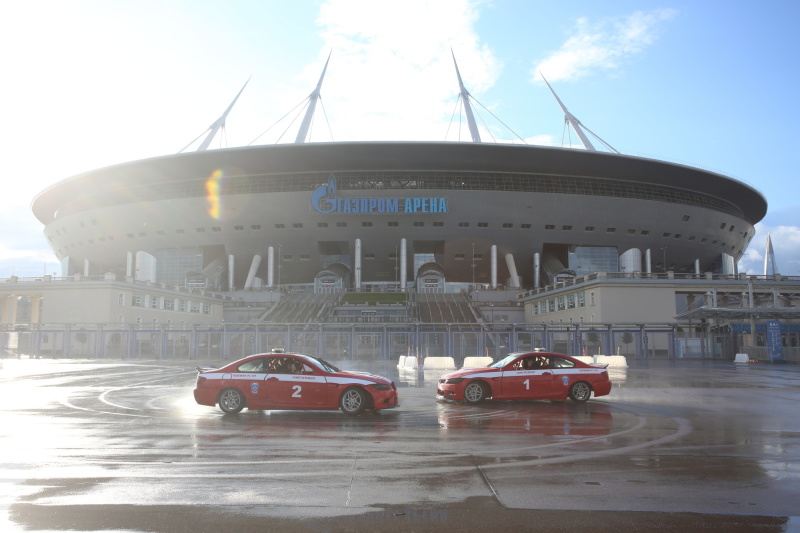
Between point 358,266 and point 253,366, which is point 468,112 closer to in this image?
point 358,266

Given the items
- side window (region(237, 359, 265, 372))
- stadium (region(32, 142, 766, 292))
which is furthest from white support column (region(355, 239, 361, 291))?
side window (region(237, 359, 265, 372))

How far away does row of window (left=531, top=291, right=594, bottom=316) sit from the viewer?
5910 cm

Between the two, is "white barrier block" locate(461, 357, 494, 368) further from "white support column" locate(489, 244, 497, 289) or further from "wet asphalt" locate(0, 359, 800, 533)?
"white support column" locate(489, 244, 497, 289)

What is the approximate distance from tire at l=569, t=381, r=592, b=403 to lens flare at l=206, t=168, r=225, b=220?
73535 millimetres

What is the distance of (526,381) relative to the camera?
645 inches

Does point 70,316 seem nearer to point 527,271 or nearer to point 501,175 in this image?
point 501,175

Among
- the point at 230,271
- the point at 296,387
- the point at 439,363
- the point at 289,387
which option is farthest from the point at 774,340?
the point at 230,271

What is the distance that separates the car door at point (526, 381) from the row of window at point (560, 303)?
4130 centimetres

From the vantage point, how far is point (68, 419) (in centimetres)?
1318

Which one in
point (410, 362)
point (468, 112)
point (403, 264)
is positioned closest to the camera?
point (410, 362)

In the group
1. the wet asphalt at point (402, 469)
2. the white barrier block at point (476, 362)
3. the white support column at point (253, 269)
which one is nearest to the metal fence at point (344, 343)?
the white barrier block at point (476, 362)

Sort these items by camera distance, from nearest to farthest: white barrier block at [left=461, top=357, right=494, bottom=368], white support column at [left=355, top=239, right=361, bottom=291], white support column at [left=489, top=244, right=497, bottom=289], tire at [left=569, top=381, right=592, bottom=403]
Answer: tire at [left=569, top=381, right=592, bottom=403] → white barrier block at [left=461, top=357, right=494, bottom=368] → white support column at [left=489, top=244, right=497, bottom=289] → white support column at [left=355, top=239, right=361, bottom=291]

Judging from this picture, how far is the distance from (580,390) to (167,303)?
57472mm

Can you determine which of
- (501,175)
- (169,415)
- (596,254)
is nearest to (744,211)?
(596,254)
